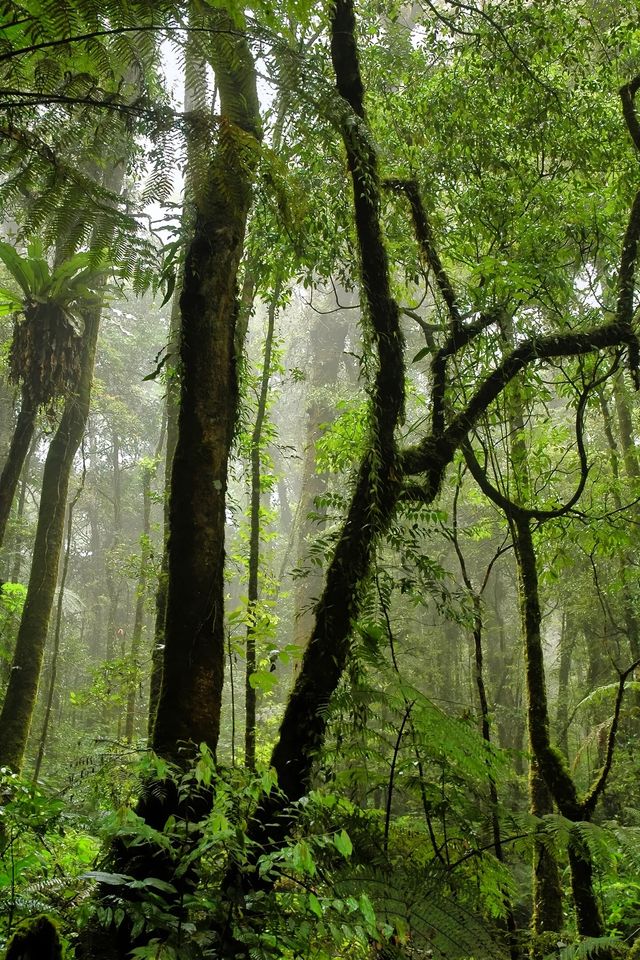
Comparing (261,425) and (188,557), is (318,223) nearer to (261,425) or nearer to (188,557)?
(261,425)

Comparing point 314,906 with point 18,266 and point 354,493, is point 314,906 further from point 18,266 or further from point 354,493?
point 18,266

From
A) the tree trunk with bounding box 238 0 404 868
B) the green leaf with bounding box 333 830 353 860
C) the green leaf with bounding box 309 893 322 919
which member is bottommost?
the green leaf with bounding box 309 893 322 919

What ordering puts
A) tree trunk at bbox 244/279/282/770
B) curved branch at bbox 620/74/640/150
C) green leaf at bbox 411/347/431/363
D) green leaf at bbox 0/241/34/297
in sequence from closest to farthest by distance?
1. green leaf at bbox 411/347/431/363
2. curved branch at bbox 620/74/640/150
3. tree trunk at bbox 244/279/282/770
4. green leaf at bbox 0/241/34/297

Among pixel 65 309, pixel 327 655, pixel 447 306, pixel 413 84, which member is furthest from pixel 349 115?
pixel 65 309

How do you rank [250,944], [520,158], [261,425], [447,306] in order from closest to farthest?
[250,944], [447,306], [520,158], [261,425]

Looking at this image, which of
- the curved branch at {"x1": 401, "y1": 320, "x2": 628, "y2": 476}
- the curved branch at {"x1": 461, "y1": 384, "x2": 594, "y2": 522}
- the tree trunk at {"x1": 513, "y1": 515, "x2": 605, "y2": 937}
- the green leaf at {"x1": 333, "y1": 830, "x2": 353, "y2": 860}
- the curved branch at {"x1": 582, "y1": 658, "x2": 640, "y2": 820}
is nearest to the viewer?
the green leaf at {"x1": 333, "y1": 830, "x2": 353, "y2": 860}

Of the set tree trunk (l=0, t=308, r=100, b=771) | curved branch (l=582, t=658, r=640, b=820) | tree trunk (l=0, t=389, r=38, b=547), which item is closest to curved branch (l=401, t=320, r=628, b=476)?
curved branch (l=582, t=658, r=640, b=820)

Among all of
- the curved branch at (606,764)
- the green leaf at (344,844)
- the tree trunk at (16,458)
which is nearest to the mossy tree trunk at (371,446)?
the green leaf at (344,844)

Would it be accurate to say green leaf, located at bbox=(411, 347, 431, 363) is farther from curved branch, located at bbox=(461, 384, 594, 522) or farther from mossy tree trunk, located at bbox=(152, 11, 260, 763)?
mossy tree trunk, located at bbox=(152, 11, 260, 763)

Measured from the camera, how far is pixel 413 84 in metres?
6.21

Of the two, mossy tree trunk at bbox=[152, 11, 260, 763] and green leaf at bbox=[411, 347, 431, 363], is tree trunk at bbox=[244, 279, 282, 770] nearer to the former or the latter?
green leaf at bbox=[411, 347, 431, 363]

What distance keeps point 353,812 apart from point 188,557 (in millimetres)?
1379

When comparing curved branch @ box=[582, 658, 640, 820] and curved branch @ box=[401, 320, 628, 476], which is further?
curved branch @ box=[401, 320, 628, 476]

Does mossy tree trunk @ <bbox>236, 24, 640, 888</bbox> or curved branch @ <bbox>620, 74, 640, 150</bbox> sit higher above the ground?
curved branch @ <bbox>620, 74, 640, 150</bbox>
